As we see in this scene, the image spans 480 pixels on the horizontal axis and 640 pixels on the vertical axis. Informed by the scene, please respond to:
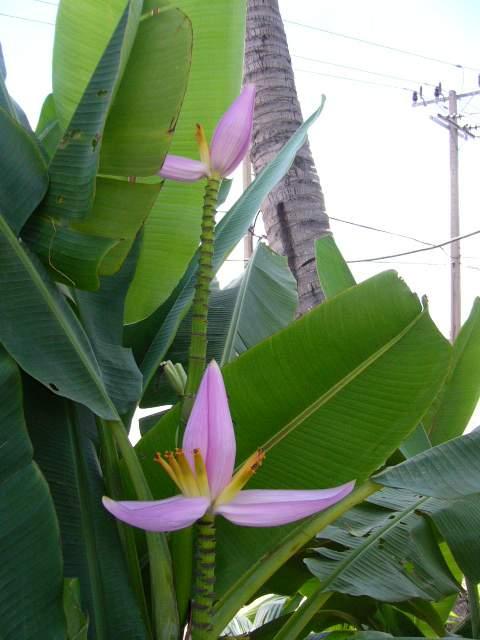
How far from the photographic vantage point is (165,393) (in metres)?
0.95

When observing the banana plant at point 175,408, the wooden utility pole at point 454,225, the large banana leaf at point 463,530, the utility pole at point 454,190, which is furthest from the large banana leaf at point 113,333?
the wooden utility pole at point 454,225

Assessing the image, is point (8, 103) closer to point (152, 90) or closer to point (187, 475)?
point (152, 90)

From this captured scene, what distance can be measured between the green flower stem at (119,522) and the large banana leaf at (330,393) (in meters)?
0.05

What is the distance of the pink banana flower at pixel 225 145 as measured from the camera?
0.65 metres

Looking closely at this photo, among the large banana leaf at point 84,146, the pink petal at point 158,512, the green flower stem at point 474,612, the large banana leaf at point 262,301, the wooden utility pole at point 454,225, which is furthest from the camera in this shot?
the wooden utility pole at point 454,225

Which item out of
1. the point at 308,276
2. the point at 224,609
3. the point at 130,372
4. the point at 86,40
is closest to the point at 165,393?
the point at 130,372

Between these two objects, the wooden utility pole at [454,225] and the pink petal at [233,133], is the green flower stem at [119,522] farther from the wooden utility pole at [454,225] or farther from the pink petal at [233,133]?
the wooden utility pole at [454,225]

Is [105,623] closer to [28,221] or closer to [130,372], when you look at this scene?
[130,372]

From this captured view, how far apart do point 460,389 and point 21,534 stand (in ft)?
2.27

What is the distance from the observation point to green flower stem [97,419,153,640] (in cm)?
73

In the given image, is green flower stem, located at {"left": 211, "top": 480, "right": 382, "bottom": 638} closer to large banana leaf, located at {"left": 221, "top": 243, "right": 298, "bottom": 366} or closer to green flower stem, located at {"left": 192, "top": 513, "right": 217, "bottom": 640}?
green flower stem, located at {"left": 192, "top": 513, "right": 217, "bottom": 640}

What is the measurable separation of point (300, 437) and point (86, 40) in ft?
1.69

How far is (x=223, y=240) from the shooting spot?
921 mm

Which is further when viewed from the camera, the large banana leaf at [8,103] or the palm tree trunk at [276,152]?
the palm tree trunk at [276,152]
